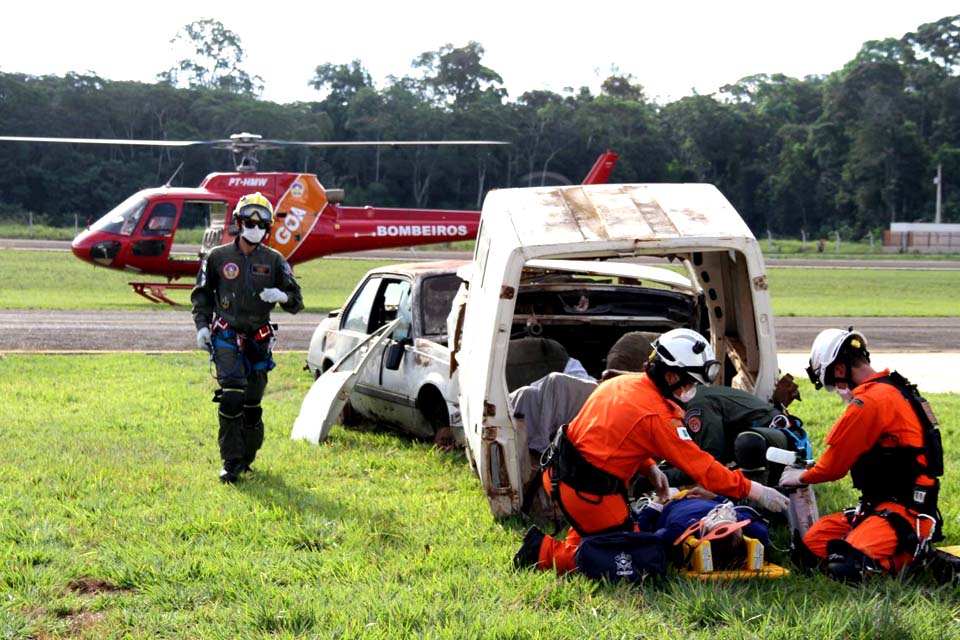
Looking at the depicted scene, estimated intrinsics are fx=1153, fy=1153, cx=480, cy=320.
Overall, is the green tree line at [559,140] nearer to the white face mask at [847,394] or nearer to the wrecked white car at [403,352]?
the wrecked white car at [403,352]

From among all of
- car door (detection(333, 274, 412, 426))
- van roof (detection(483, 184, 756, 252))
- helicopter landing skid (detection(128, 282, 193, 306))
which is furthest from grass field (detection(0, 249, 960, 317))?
van roof (detection(483, 184, 756, 252))

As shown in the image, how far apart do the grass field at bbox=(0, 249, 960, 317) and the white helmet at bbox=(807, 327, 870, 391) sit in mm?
18429

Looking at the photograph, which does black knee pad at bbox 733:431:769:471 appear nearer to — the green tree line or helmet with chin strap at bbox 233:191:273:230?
helmet with chin strap at bbox 233:191:273:230

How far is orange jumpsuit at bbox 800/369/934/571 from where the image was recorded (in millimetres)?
5512

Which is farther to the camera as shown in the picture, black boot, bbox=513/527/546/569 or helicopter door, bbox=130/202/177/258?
helicopter door, bbox=130/202/177/258

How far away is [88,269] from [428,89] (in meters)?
77.2

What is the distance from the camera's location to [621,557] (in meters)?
5.44

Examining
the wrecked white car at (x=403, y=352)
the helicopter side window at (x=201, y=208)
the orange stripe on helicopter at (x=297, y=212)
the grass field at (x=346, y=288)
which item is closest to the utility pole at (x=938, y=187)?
the grass field at (x=346, y=288)

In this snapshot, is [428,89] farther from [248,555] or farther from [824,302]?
[248,555]

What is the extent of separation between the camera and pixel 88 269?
33.9 metres

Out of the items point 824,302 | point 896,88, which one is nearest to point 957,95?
point 896,88

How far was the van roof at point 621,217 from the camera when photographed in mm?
6727

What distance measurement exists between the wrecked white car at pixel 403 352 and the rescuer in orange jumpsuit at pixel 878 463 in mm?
3294

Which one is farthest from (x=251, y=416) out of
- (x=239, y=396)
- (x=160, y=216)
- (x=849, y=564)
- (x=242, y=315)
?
(x=160, y=216)
